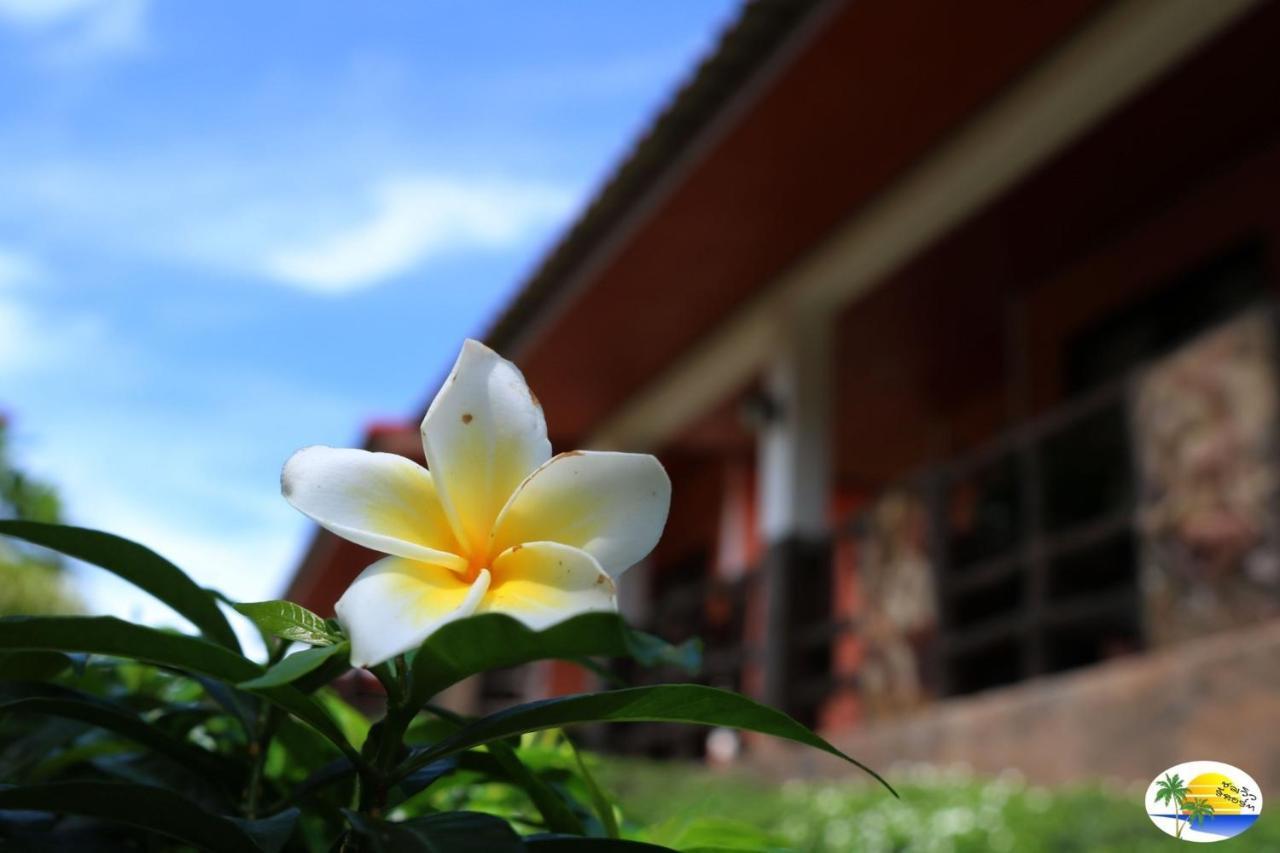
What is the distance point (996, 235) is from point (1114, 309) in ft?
2.65

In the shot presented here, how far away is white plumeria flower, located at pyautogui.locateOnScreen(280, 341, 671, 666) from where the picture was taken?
0.59 m

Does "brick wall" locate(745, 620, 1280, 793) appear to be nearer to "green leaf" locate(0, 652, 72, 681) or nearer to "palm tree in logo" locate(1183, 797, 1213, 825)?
"palm tree in logo" locate(1183, 797, 1213, 825)

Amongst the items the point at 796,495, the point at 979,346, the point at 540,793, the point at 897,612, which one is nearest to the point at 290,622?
the point at 540,793

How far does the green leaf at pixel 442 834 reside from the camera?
1.94ft

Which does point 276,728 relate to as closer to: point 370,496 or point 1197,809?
point 370,496

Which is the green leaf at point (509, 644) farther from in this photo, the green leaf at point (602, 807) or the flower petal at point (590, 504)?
the green leaf at point (602, 807)

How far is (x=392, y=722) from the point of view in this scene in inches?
25.4

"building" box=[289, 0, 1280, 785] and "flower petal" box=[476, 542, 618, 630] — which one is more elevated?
"building" box=[289, 0, 1280, 785]

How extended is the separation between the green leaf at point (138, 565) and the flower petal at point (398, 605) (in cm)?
11

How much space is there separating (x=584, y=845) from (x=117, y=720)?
25 centimetres

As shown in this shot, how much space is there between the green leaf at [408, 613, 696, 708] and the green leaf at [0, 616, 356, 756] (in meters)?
0.07

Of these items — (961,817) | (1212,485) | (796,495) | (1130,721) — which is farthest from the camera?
(796,495)

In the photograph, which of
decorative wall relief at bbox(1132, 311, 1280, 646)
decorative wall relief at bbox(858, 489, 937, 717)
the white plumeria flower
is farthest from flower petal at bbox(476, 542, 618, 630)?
decorative wall relief at bbox(858, 489, 937, 717)

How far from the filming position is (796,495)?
7.20 meters
